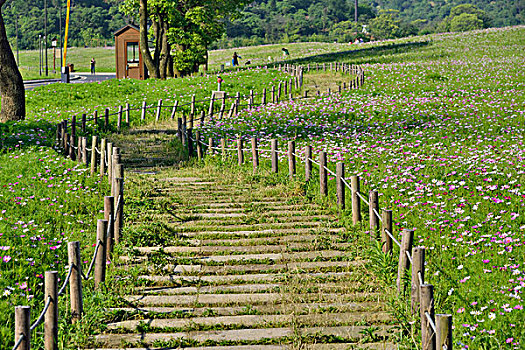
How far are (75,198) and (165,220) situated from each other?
2480mm

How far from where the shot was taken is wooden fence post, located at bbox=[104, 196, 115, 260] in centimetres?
956

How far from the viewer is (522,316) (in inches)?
272

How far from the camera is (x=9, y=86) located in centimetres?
2284

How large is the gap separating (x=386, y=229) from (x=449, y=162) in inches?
254

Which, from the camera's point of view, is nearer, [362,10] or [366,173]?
[366,173]

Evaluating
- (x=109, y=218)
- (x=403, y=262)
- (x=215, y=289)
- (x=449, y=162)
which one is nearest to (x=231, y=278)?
(x=215, y=289)

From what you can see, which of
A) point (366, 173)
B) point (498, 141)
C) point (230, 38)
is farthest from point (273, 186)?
point (230, 38)

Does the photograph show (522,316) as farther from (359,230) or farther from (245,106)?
(245,106)

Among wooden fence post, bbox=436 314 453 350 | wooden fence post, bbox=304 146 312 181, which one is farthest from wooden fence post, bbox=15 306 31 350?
wooden fence post, bbox=304 146 312 181

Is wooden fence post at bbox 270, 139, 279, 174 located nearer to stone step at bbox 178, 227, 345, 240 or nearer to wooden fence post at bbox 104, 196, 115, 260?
stone step at bbox 178, 227, 345, 240

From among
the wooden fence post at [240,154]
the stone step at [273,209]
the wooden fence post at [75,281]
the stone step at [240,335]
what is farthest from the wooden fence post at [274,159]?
the wooden fence post at [75,281]

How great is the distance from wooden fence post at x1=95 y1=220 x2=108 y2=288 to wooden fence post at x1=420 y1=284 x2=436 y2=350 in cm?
428

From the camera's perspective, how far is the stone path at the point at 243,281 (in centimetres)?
715

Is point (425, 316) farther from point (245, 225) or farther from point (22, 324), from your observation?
point (245, 225)
